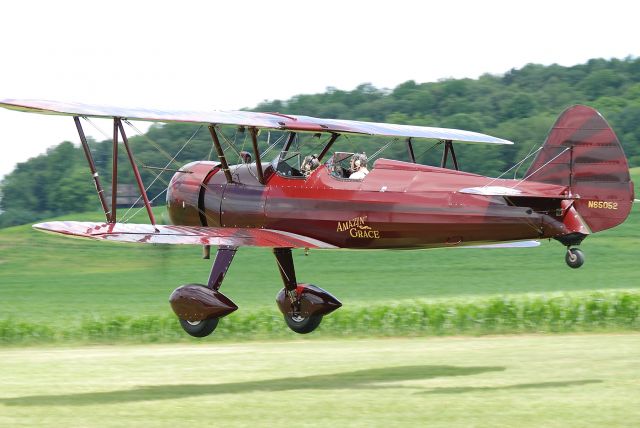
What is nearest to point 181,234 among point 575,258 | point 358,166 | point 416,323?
point 358,166

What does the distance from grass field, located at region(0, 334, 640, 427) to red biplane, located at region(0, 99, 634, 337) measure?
47.5 inches

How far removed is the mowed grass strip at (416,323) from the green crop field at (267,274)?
726cm

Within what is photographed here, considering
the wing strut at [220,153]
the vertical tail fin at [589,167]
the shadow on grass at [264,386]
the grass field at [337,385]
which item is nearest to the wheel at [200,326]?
the grass field at [337,385]

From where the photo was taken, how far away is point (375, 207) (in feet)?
49.1

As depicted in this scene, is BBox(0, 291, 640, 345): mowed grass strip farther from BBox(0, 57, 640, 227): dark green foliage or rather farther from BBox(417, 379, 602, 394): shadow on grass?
BBox(0, 57, 640, 227): dark green foliage

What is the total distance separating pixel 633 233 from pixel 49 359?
125 feet

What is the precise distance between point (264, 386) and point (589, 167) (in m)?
4.83

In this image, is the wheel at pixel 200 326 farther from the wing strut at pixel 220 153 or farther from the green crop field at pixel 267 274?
the green crop field at pixel 267 274

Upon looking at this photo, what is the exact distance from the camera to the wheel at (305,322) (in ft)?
55.6

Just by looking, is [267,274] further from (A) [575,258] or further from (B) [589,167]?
(A) [575,258]

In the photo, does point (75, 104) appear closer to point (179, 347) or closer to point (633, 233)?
point (179, 347)

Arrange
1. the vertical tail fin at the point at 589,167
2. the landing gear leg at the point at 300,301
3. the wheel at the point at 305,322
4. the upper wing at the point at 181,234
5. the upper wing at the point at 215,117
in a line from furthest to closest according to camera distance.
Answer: the wheel at the point at 305,322, the landing gear leg at the point at 300,301, the upper wing at the point at 215,117, the upper wing at the point at 181,234, the vertical tail fin at the point at 589,167

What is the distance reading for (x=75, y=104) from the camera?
1566 centimetres

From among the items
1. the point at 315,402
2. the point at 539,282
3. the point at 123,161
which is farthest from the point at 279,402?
the point at 123,161
